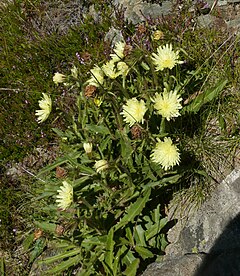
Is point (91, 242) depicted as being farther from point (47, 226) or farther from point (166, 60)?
point (166, 60)

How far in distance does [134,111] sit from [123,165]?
379mm

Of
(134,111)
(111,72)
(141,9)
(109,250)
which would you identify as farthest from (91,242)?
(141,9)

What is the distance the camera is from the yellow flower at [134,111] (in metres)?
2.83

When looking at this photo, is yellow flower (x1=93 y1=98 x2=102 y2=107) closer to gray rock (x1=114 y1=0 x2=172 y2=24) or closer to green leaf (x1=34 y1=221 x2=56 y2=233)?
green leaf (x1=34 y1=221 x2=56 y2=233)

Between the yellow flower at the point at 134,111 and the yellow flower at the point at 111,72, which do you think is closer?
the yellow flower at the point at 134,111

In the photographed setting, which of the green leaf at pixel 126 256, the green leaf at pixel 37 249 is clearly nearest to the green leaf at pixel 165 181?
the green leaf at pixel 126 256

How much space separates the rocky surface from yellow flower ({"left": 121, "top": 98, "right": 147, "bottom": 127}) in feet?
2.44

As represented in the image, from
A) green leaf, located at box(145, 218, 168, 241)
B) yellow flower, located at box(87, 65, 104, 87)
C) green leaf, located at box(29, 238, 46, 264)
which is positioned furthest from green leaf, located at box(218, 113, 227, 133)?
green leaf, located at box(29, 238, 46, 264)

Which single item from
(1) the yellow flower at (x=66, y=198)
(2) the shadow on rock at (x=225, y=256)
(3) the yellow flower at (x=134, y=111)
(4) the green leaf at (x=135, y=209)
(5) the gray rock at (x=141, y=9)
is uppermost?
(5) the gray rock at (x=141, y=9)

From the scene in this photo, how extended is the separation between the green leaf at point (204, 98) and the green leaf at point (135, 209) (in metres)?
0.68

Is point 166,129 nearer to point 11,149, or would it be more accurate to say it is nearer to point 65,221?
point 65,221

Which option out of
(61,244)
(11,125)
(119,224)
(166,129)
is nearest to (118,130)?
(166,129)

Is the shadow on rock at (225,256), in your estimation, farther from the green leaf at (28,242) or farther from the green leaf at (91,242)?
the green leaf at (28,242)

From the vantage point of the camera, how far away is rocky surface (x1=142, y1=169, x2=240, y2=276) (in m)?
2.72
